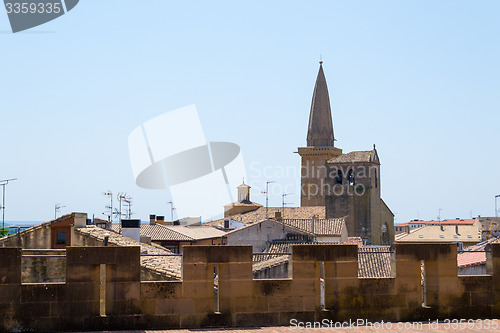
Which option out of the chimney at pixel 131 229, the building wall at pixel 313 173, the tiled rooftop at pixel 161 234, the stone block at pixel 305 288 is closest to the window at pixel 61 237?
the chimney at pixel 131 229

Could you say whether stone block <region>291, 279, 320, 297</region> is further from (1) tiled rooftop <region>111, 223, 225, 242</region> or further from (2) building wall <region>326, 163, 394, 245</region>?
(2) building wall <region>326, 163, 394, 245</region>

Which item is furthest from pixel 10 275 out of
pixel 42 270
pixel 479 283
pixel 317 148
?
pixel 317 148

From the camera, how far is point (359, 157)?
8794cm

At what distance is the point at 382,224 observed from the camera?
91.3 metres

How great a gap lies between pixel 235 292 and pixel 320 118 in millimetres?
103677

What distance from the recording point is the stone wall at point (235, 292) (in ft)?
33.6

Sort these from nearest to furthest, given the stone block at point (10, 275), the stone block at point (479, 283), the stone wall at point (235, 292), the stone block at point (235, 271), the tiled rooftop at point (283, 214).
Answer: the stone block at point (10, 275)
the stone wall at point (235, 292)
the stone block at point (235, 271)
the stone block at point (479, 283)
the tiled rooftop at point (283, 214)

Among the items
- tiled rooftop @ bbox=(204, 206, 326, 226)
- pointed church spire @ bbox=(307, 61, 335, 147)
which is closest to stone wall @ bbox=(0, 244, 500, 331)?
tiled rooftop @ bbox=(204, 206, 326, 226)

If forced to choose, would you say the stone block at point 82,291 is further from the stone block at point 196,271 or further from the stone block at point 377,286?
the stone block at point 377,286

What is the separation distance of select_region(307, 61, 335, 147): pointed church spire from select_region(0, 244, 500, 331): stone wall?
10115 centimetres

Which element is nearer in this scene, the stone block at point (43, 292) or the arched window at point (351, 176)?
the stone block at point (43, 292)

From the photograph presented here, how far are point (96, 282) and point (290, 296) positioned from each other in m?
3.08

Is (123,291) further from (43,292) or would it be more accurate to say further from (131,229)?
(131,229)

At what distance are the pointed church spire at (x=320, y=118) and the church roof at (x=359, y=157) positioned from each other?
2258 centimetres
